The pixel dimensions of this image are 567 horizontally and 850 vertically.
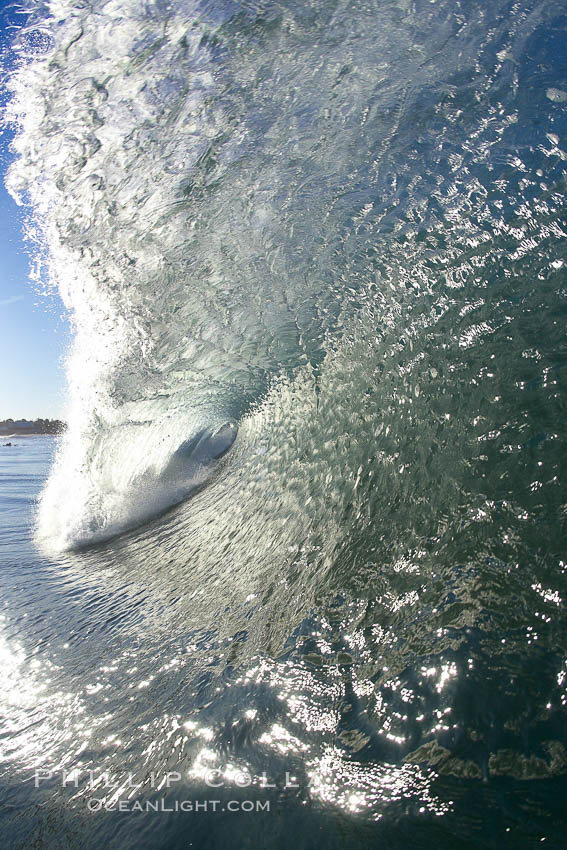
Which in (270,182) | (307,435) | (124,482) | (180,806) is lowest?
(180,806)

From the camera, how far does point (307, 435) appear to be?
404cm

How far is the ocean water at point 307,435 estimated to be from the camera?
4.64 feet

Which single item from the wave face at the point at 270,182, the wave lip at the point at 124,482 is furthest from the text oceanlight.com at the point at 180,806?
the wave lip at the point at 124,482

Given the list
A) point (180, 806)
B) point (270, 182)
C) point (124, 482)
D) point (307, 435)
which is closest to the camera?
point (180, 806)

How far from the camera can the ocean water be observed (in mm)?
1414

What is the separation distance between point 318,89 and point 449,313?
2.31 meters

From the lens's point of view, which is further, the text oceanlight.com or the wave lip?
the wave lip

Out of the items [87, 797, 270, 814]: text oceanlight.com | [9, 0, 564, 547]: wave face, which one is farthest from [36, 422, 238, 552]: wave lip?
[87, 797, 270, 814]: text oceanlight.com

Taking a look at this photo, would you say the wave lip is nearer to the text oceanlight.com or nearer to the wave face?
the wave face

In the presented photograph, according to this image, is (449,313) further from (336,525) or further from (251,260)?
(251,260)

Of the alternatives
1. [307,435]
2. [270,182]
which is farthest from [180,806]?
[270,182]

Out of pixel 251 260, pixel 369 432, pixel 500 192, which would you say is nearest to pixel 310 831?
pixel 369 432

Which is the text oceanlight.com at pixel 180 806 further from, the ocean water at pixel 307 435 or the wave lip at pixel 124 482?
the wave lip at pixel 124 482

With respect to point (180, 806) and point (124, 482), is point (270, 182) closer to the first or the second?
point (124, 482)
